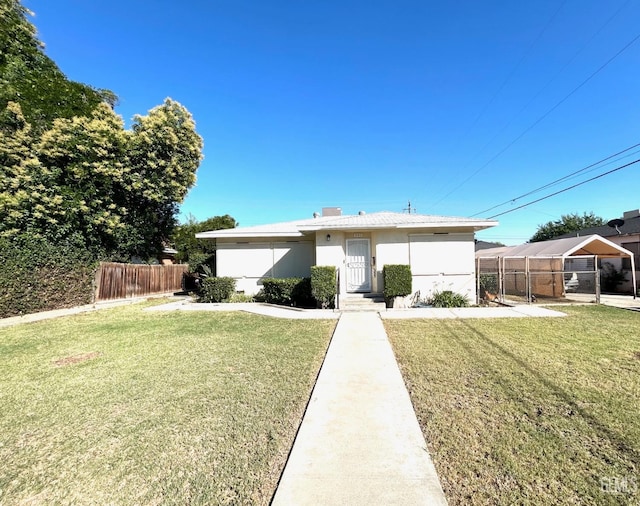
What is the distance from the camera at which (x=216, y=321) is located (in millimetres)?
8719

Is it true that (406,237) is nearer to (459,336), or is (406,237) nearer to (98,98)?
(459,336)

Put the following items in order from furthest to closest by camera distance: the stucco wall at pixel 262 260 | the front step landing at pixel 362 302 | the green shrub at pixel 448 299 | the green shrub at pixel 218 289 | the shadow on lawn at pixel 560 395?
the stucco wall at pixel 262 260, the green shrub at pixel 218 289, the green shrub at pixel 448 299, the front step landing at pixel 362 302, the shadow on lawn at pixel 560 395

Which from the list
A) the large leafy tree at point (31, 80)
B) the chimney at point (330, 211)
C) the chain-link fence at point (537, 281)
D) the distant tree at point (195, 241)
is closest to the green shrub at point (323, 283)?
the chain-link fence at point (537, 281)

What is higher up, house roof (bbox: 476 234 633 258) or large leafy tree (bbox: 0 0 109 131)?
large leafy tree (bbox: 0 0 109 131)

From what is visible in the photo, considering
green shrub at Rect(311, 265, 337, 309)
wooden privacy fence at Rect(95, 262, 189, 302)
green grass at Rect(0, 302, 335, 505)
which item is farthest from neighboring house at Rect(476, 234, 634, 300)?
wooden privacy fence at Rect(95, 262, 189, 302)

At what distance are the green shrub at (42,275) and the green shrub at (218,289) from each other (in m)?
5.41

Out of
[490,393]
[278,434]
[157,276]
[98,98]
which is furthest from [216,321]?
[98,98]

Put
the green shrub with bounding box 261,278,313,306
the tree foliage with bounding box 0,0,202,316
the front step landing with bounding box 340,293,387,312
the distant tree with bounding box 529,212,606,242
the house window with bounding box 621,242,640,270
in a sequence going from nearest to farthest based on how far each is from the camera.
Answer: the front step landing with bounding box 340,293,387,312
the green shrub with bounding box 261,278,313,306
the tree foliage with bounding box 0,0,202,316
the house window with bounding box 621,242,640,270
the distant tree with bounding box 529,212,606,242

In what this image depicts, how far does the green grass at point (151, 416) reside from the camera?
2.31 meters

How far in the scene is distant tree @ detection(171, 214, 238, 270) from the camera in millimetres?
16734

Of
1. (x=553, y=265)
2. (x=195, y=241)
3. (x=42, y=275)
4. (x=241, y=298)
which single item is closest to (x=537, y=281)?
(x=553, y=265)

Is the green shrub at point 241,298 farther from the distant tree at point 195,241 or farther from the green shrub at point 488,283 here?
the green shrub at point 488,283

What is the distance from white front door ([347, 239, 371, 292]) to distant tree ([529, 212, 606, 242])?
38388mm

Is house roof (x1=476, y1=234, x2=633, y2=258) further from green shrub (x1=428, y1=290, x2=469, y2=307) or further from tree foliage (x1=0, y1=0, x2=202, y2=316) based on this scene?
tree foliage (x1=0, y1=0, x2=202, y2=316)
